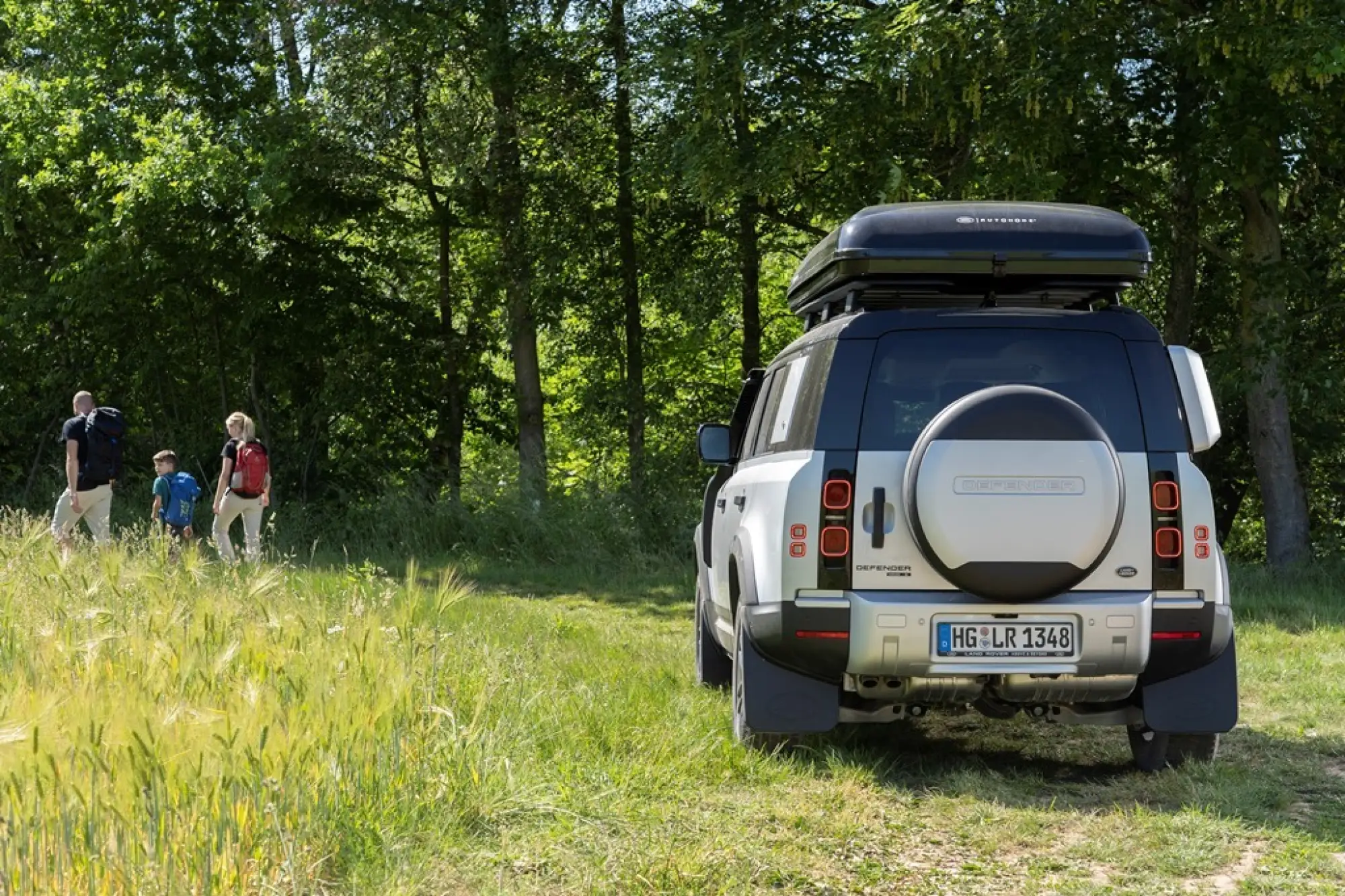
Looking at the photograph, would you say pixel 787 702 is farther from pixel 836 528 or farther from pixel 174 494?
pixel 174 494

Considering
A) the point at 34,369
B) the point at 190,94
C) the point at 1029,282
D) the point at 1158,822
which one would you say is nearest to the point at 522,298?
the point at 190,94

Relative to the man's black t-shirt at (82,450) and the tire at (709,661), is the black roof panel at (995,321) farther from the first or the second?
the man's black t-shirt at (82,450)

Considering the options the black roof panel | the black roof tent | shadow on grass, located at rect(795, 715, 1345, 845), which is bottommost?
shadow on grass, located at rect(795, 715, 1345, 845)

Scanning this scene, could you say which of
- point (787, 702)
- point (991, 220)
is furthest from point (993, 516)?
point (991, 220)

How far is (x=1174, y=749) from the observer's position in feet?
24.5

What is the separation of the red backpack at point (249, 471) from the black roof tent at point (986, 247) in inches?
415

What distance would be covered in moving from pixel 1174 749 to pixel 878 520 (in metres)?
1.88

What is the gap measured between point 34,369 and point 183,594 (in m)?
21.3

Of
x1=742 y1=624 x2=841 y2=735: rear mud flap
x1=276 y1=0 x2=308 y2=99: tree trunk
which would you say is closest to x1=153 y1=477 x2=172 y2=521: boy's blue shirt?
x1=276 y1=0 x2=308 y2=99: tree trunk

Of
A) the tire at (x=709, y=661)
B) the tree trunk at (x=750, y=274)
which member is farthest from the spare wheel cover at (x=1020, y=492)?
the tree trunk at (x=750, y=274)

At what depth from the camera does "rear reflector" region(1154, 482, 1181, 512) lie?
274 inches

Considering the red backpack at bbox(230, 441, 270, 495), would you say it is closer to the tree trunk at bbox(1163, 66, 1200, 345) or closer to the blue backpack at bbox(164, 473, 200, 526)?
the blue backpack at bbox(164, 473, 200, 526)

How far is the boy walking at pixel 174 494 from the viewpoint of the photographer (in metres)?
17.6

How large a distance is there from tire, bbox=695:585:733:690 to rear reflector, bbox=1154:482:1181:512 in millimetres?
3401
